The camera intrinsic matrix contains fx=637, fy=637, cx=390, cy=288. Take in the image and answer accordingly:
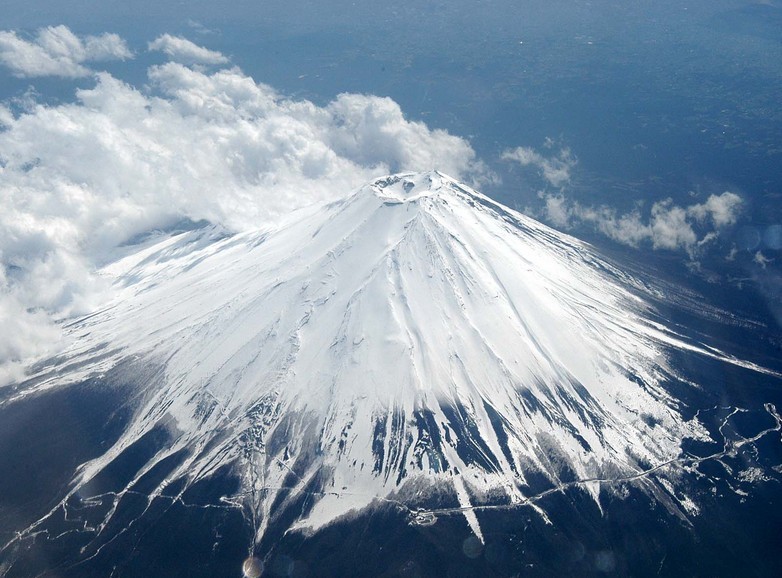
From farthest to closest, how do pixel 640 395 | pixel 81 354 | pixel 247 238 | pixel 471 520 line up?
pixel 247 238 < pixel 81 354 < pixel 640 395 < pixel 471 520

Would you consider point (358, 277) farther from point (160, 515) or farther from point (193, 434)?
point (160, 515)

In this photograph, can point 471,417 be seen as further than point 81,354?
No

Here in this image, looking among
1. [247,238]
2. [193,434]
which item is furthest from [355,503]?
[247,238]

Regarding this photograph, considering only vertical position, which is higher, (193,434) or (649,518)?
(193,434)

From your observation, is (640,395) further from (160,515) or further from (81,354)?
(81,354)

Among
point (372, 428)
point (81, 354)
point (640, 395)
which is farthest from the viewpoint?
point (81, 354)

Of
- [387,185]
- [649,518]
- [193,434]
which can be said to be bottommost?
[649,518]

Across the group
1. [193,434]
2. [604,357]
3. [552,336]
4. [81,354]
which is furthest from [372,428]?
[81,354]
